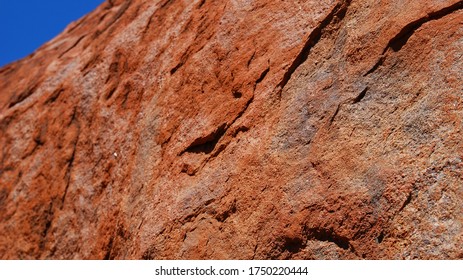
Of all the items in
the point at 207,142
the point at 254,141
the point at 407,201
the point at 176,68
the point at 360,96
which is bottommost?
the point at 407,201

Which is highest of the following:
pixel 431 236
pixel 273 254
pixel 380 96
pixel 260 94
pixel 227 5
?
pixel 227 5

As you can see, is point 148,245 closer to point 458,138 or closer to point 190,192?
point 190,192

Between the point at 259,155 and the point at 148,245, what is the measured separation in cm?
113

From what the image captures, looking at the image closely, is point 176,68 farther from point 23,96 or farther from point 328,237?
point 23,96

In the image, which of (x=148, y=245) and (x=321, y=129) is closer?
(x=321, y=129)

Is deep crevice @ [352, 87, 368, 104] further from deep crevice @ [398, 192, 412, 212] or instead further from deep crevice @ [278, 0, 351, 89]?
deep crevice @ [398, 192, 412, 212]

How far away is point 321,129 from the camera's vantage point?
14.6ft

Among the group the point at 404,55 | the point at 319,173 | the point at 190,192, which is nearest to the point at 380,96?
the point at 404,55

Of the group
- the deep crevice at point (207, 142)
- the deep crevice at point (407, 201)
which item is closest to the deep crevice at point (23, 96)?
the deep crevice at point (207, 142)

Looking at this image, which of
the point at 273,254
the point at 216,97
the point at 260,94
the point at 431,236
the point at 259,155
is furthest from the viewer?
the point at 216,97

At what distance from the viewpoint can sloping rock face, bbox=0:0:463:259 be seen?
3.93 m

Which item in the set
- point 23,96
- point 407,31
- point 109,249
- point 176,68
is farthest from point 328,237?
point 23,96

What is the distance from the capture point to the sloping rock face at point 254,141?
393cm

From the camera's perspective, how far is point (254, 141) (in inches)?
188
